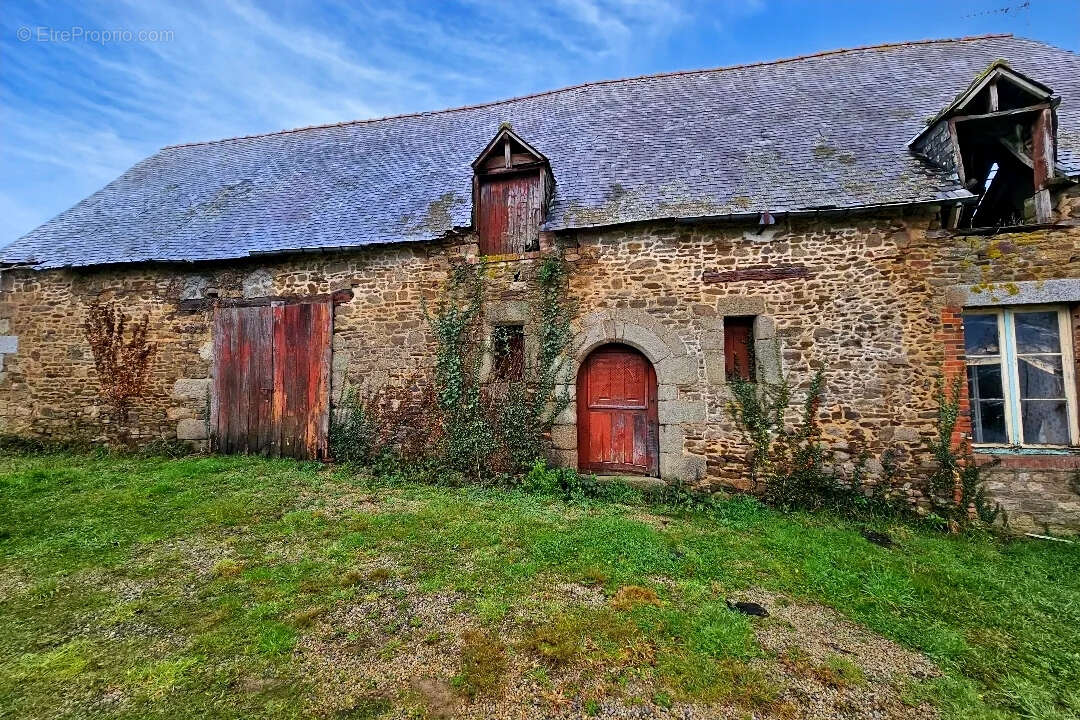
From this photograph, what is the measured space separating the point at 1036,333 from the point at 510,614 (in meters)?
6.75

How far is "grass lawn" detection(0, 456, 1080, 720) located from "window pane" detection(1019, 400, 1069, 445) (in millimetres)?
1222

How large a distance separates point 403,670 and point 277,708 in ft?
2.13

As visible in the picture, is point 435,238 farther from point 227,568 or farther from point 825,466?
point 825,466

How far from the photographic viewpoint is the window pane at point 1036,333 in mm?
5078

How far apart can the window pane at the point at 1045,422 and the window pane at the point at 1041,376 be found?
0.10m

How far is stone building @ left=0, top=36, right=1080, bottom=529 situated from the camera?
5.18 meters

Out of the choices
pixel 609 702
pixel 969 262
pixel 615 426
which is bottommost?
pixel 609 702

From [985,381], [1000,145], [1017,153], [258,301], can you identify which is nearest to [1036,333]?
[985,381]

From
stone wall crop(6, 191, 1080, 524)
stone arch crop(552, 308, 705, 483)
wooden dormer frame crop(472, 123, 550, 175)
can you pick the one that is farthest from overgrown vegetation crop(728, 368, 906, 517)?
wooden dormer frame crop(472, 123, 550, 175)

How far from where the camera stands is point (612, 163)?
23.9 ft

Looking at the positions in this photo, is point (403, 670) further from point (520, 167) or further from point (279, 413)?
point (520, 167)

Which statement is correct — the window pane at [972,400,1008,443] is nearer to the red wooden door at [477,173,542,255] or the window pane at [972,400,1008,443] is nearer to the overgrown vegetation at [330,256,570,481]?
the overgrown vegetation at [330,256,570,481]

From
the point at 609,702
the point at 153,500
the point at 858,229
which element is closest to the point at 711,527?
the point at 609,702

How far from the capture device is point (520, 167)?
6.70 m
